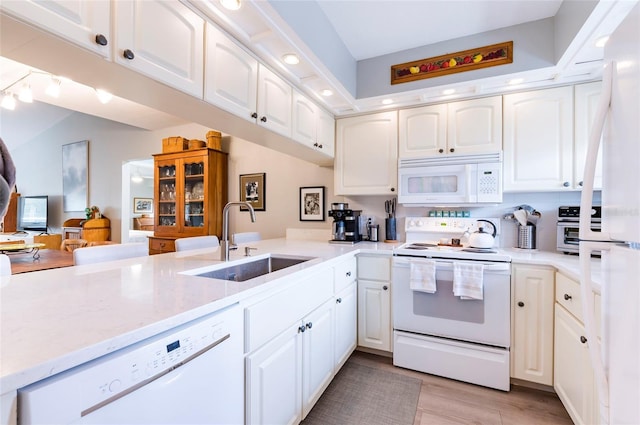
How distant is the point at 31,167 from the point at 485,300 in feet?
27.6

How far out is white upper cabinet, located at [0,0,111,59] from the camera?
0.83 meters

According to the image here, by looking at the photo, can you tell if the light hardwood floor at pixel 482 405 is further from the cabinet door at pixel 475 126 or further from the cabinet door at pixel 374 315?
the cabinet door at pixel 475 126

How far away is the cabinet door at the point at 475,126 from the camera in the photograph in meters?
2.25

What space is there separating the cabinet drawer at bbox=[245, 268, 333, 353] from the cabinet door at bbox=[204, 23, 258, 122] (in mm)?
1048

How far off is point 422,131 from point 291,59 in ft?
4.40

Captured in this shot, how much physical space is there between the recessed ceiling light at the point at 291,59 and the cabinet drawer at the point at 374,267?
1543mm

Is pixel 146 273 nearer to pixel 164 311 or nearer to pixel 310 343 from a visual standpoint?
pixel 164 311

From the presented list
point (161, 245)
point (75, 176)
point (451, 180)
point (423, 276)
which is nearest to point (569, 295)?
point (423, 276)

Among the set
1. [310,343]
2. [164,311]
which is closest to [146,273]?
[164,311]

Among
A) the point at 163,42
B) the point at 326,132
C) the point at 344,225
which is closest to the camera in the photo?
the point at 163,42

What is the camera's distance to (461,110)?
2.36 m

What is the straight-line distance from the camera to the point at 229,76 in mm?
1536

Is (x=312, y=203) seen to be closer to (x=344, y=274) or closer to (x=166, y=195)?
(x=344, y=274)

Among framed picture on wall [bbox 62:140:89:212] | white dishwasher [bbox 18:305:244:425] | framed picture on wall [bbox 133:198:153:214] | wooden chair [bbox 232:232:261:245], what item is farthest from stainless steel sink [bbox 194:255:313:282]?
framed picture on wall [bbox 133:198:153:214]
